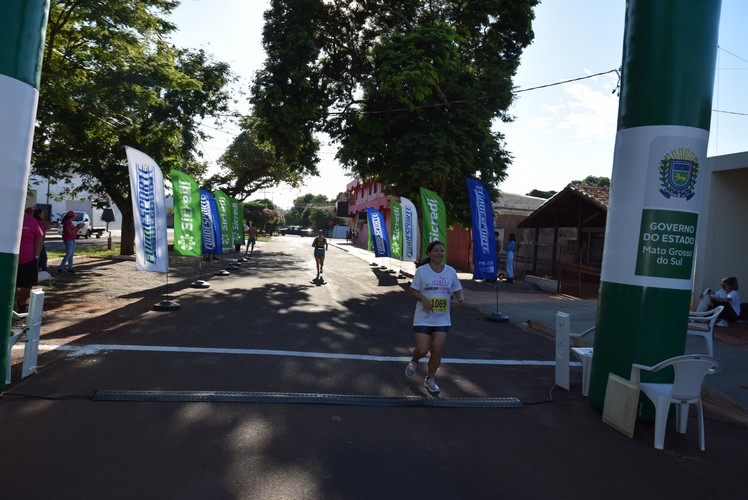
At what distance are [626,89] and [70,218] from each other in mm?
15099

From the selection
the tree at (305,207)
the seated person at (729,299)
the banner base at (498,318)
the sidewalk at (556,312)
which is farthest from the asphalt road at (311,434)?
the tree at (305,207)

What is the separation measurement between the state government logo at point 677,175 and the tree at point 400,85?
36.8 ft

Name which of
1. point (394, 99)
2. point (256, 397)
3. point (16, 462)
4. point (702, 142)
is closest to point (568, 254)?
point (394, 99)

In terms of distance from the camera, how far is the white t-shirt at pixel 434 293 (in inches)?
232

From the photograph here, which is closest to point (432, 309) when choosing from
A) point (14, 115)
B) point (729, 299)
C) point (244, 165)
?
point (14, 115)

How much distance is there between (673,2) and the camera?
205 inches

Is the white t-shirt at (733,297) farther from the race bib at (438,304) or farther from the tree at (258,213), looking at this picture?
the tree at (258,213)

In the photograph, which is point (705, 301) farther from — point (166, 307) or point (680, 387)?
point (166, 307)

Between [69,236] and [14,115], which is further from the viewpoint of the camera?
[69,236]

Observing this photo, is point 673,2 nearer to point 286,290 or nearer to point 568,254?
point 286,290

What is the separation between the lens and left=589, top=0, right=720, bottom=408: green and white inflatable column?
517cm

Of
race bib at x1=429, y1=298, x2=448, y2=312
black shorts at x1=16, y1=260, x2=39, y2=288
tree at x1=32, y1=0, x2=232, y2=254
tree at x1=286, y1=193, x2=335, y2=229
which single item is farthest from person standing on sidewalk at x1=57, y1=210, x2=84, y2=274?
tree at x1=286, y1=193, x2=335, y2=229

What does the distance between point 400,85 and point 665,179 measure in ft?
38.2

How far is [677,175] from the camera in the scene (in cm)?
518
